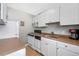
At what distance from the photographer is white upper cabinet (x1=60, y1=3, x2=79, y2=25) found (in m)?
1.64

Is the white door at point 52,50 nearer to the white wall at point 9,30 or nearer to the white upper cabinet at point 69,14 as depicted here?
the white upper cabinet at point 69,14

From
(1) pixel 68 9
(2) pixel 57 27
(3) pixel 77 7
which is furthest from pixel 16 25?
(3) pixel 77 7

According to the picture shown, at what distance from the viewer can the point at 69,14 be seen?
1.80 meters

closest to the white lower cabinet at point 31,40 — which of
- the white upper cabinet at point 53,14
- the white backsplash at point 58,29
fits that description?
the white backsplash at point 58,29

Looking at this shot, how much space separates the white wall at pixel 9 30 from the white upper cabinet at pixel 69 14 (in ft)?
5.66

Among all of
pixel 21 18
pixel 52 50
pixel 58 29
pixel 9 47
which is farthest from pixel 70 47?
pixel 21 18

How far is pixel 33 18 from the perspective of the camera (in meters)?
3.74

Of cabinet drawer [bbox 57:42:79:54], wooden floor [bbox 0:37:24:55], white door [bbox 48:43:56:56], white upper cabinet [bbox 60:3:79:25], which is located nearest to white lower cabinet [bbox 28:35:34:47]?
white door [bbox 48:43:56:56]

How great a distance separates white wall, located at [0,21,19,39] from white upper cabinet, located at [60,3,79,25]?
1724 mm

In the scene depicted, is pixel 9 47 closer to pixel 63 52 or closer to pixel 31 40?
pixel 63 52

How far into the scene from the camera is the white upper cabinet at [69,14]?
164cm

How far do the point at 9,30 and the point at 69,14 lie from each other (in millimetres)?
2017

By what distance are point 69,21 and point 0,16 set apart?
1.47 meters

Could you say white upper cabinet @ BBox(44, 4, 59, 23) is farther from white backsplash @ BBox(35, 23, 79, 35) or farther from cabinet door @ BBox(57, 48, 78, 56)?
cabinet door @ BBox(57, 48, 78, 56)
